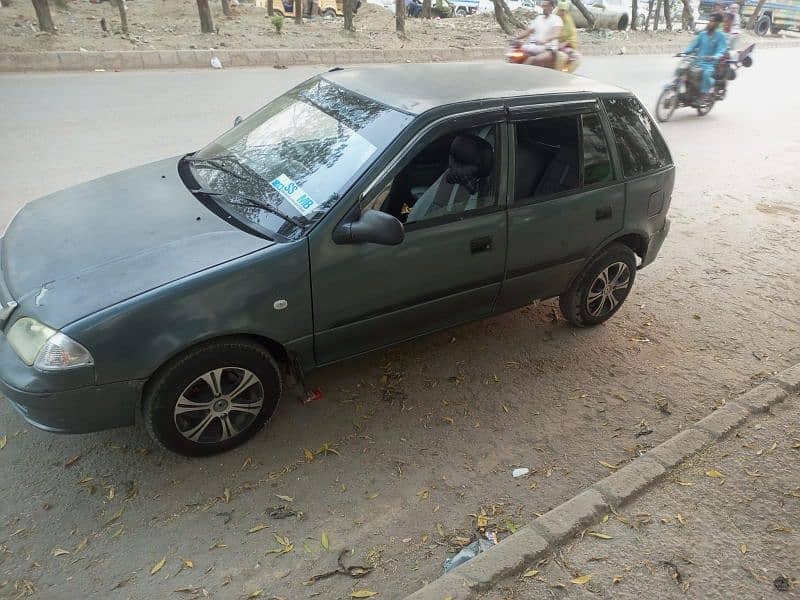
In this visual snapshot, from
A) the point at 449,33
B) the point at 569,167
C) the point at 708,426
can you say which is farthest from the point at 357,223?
the point at 449,33

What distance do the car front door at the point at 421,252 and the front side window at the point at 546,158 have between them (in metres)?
0.15

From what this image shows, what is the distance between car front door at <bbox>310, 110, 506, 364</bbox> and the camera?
124 inches

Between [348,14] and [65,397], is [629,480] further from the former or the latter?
[348,14]

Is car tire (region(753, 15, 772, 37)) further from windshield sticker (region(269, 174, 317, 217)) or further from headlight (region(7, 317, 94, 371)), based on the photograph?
headlight (region(7, 317, 94, 371))

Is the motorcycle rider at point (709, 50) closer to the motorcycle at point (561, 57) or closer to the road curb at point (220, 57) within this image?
the motorcycle at point (561, 57)

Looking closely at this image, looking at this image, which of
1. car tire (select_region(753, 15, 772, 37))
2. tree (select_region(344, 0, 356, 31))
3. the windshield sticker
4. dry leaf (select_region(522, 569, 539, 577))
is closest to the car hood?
the windshield sticker

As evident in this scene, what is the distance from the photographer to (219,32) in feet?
50.4

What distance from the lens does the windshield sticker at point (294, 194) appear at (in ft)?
10.3

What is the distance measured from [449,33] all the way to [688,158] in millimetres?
11876

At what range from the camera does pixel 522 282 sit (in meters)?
3.92

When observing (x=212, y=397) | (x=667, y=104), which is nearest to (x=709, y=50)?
(x=667, y=104)

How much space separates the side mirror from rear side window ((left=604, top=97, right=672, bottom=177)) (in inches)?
76.5

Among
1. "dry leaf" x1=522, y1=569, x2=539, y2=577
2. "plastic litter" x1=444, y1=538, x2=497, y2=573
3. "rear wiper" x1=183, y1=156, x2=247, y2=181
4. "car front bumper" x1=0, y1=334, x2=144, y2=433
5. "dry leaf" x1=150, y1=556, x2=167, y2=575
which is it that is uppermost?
"rear wiper" x1=183, y1=156, x2=247, y2=181

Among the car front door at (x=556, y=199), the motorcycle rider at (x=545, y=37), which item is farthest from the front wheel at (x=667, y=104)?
the car front door at (x=556, y=199)
